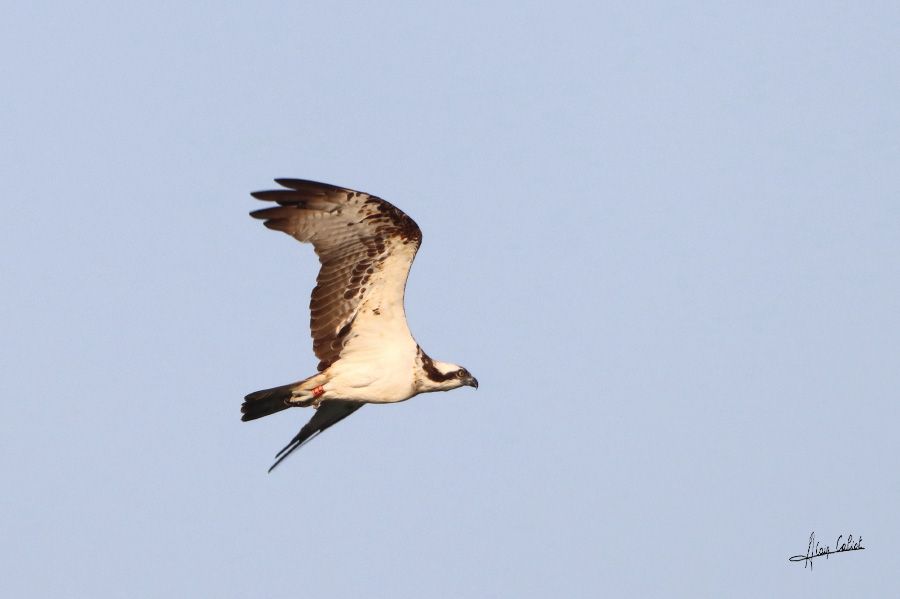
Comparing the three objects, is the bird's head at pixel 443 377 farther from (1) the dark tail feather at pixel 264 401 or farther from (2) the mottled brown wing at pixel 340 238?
(1) the dark tail feather at pixel 264 401

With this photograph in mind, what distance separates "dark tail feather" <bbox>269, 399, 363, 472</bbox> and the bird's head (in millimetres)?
1347

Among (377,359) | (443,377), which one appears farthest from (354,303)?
(443,377)

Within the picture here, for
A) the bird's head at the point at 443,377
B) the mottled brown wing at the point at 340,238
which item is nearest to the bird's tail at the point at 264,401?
the mottled brown wing at the point at 340,238

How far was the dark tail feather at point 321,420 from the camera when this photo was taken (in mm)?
23234

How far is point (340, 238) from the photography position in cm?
2180

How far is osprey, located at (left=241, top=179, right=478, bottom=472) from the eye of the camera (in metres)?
21.6

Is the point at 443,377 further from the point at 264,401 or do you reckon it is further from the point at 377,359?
the point at 264,401

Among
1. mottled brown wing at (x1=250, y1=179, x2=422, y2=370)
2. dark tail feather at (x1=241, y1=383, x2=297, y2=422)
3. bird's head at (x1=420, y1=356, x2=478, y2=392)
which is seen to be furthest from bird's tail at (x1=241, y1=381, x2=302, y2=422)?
bird's head at (x1=420, y1=356, x2=478, y2=392)

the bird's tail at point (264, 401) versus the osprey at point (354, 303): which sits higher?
the osprey at point (354, 303)

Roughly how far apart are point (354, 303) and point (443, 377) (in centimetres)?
139

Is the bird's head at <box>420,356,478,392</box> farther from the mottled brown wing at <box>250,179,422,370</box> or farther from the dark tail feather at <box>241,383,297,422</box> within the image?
the dark tail feather at <box>241,383,297,422</box>

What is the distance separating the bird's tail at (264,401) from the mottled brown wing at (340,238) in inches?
25.4

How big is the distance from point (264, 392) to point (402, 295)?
6.47 ft

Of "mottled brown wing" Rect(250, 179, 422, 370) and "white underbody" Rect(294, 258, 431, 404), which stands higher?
"mottled brown wing" Rect(250, 179, 422, 370)
